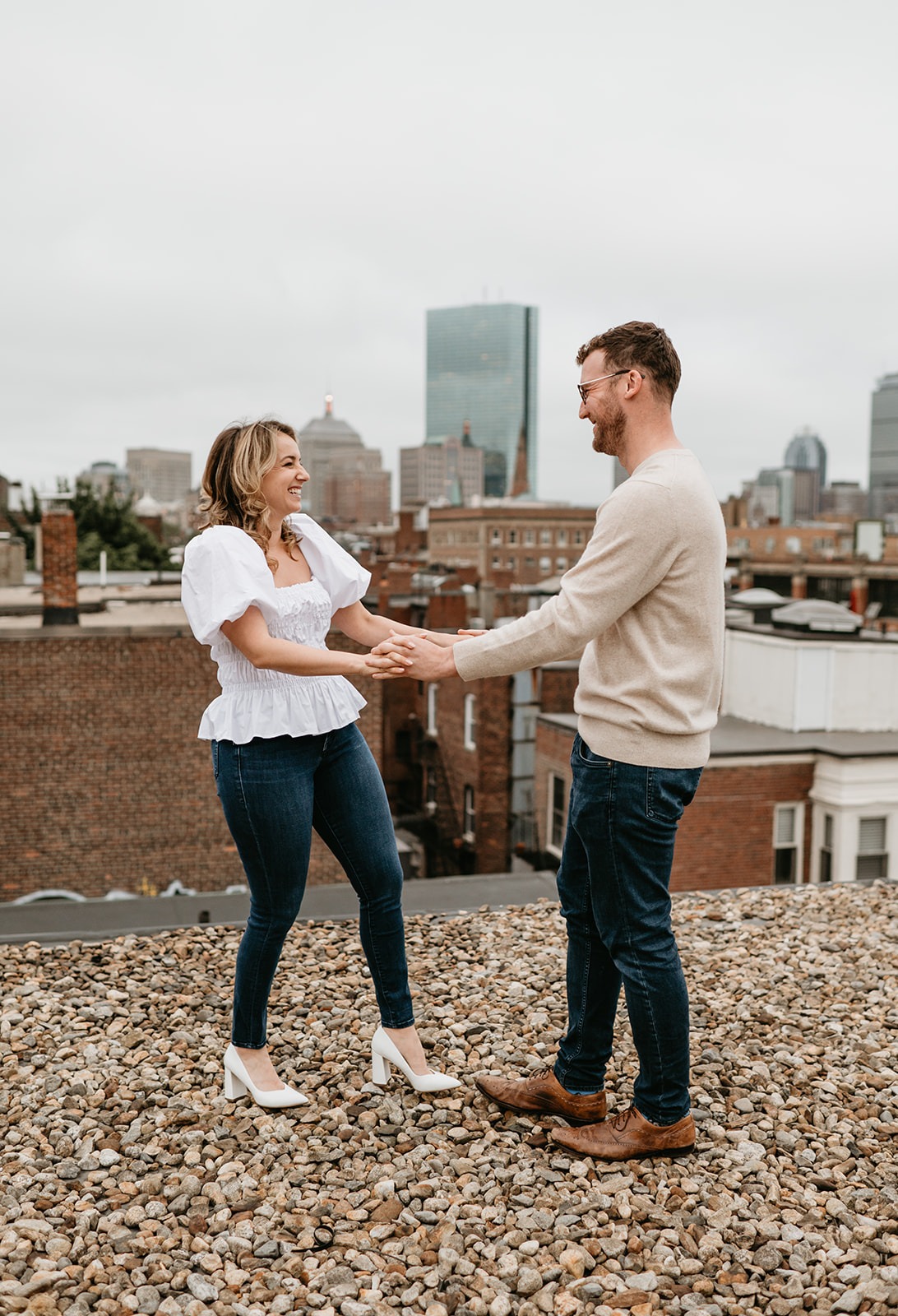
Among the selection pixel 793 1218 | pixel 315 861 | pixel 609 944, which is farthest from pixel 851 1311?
pixel 315 861

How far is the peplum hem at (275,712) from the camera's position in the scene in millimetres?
3432

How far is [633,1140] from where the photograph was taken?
330cm

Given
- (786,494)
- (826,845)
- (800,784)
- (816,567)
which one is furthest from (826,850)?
(786,494)

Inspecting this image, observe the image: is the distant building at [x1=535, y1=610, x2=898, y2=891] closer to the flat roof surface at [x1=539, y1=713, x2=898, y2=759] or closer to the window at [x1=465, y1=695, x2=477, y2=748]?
the flat roof surface at [x1=539, y1=713, x2=898, y2=759]

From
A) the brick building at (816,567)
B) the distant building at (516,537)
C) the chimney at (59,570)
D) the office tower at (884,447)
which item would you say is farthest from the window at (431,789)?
the office tower at (884,447)

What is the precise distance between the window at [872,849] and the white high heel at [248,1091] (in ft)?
52.5

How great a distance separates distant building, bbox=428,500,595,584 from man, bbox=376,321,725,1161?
79.6m

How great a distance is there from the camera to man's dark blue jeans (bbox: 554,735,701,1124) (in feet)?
10.4

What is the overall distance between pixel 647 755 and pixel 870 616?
48.8 meters

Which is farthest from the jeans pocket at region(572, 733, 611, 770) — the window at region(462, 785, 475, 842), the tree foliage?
the tree foliage

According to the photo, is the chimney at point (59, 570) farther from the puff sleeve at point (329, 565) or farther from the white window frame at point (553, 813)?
the puff sleeve at point (329, 565)

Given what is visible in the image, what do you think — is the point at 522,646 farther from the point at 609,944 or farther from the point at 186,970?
the point at 186,970

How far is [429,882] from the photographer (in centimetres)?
651

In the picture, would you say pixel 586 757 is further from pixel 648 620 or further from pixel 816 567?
pixel 816 567
